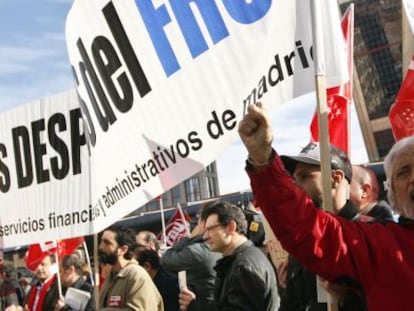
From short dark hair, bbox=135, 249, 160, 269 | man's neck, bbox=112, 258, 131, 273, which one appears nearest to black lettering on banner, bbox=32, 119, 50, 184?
man's neck, bbox=112, 258, 131, 273

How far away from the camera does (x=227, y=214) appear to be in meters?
4.12

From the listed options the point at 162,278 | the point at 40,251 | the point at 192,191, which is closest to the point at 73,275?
the point at 162,278

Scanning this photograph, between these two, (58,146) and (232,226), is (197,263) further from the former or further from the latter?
(58,146)

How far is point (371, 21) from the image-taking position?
39812 millimetres

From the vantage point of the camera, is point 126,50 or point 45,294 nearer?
point 126,50

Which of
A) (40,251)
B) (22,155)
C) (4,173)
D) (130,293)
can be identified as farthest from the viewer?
(40,251)

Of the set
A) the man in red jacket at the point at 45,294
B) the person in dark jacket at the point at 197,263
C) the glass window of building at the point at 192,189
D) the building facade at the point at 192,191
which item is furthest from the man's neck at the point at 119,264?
the glass window of building at the point at 192,189

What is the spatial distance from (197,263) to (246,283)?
0.83m

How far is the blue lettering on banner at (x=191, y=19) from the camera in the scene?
3.23 meters

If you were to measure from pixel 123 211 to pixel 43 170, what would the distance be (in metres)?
Answer: 2.14

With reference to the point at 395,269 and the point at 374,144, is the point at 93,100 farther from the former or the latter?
the point at 374,144

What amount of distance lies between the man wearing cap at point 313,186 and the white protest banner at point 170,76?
39cm

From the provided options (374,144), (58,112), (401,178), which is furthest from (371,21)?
(401,178)

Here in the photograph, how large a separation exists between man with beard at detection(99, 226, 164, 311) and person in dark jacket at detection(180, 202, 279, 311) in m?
0.74
